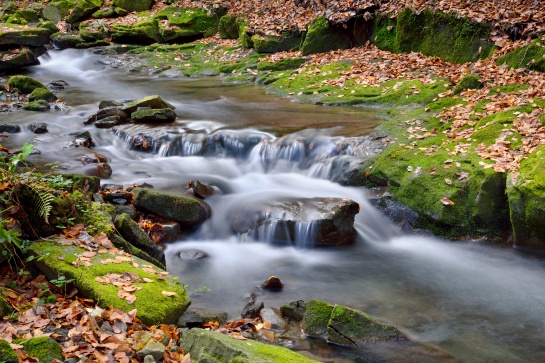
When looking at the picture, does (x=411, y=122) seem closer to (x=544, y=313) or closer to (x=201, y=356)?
(x=544, y=313)

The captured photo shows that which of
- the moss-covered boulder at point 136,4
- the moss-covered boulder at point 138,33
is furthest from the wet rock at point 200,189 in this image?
the moss-covered boulder at point 136,4

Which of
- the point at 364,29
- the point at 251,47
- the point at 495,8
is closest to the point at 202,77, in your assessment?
the point at 251,47

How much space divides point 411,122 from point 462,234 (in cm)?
338

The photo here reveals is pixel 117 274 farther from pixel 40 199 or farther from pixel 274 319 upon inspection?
pixel 274 319

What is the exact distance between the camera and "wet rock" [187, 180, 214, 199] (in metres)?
9.46

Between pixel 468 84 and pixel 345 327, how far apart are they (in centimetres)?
798

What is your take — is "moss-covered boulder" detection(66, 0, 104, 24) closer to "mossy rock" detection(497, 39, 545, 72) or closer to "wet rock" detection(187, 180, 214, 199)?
"wet rock" detection(187, 180, 214, 199)

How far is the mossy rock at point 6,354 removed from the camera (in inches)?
123

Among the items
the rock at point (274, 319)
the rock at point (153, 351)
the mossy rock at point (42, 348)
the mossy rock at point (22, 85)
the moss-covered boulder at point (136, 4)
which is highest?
the moss-covered boulder at point (136, 4)

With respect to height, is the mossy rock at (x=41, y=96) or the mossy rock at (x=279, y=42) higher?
the mossy rock at (x=279, y=42)

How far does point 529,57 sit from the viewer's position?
11758 mm

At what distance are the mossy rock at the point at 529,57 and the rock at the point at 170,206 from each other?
26.9 feet

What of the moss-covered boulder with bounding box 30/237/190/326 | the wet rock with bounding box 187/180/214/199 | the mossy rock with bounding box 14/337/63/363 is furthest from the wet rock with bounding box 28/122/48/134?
the mossy rock with bounding box 14/337/63/363

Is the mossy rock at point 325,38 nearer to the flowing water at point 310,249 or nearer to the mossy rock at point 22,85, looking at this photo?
the flowing water at point 310,249
